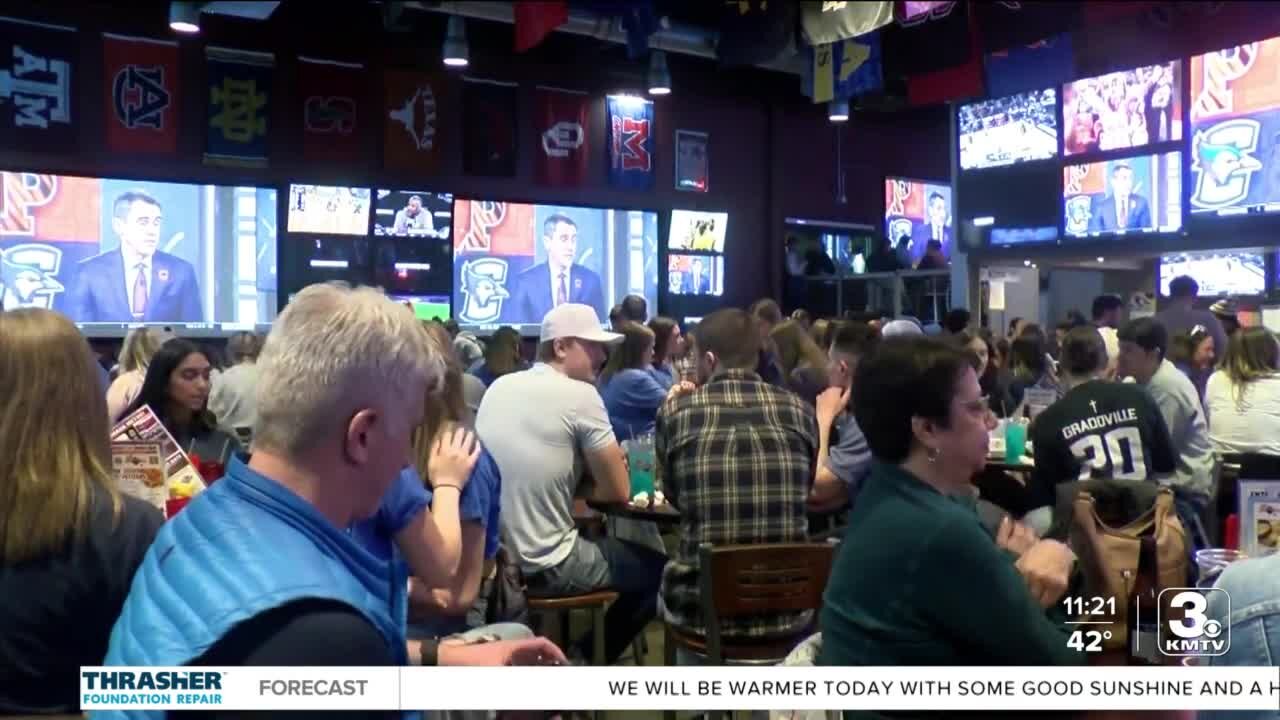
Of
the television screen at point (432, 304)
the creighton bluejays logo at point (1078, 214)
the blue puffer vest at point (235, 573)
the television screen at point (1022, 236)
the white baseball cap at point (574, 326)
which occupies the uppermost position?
the creighton bluejays logo at point (1078, 214)

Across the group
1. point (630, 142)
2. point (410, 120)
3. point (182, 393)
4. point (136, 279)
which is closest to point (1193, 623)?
point (182, 393)

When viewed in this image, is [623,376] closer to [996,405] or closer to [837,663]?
[996,405]

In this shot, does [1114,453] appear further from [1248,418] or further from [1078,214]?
[1078,214]

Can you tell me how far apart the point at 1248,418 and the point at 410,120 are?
837cm

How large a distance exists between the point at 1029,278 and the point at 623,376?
22.6 feet

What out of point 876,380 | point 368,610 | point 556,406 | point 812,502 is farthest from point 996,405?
point 368,610

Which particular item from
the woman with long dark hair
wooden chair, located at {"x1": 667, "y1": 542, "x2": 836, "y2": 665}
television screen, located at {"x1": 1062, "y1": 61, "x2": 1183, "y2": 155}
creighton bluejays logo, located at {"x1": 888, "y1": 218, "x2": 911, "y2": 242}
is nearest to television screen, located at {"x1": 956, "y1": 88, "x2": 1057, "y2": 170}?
television screen, located at {"x1": 1062, "y1": 61, "x2": 1183, "y2": 155}

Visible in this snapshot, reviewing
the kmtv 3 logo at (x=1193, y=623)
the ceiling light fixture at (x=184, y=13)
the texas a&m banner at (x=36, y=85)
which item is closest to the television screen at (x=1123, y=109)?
the ceiling light fixture at (x=184, y=13)

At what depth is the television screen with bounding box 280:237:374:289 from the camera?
1048 centimetres

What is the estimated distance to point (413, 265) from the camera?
36.4ft

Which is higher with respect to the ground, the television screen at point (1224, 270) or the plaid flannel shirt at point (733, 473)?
the television screen at point (1224, 270)

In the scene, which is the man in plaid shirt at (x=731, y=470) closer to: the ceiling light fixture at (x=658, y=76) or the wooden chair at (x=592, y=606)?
the wooden chair at (x=592, y=606)

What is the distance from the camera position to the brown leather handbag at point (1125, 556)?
7.95 ft

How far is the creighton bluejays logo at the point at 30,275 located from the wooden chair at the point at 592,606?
6949 millimetres
